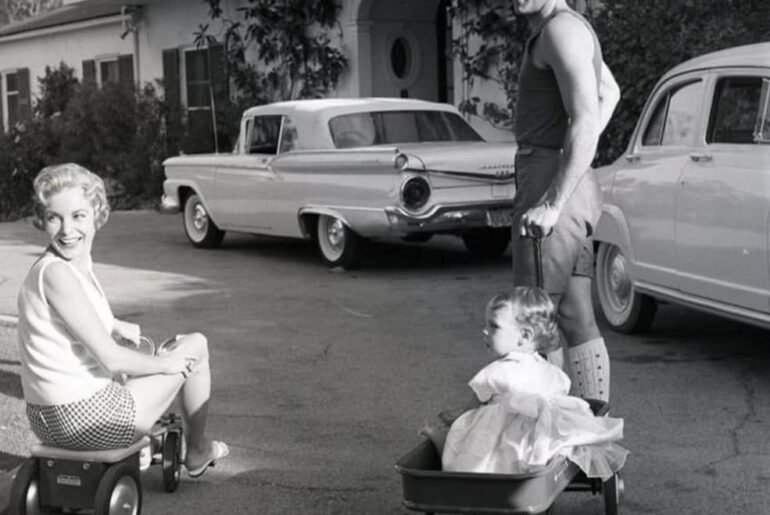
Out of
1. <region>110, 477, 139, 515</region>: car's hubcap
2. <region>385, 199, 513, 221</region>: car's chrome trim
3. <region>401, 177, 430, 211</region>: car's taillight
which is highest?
<region>401, 177, 430, 211</region>: car's taillight

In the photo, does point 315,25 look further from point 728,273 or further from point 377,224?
point 728,273

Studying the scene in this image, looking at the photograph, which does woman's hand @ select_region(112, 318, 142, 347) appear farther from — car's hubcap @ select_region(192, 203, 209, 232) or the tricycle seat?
car's hubcap @ select_region(192, 203, 209, 232)

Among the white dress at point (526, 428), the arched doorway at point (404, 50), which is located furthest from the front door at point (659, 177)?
the arched doorway at point (404, 50)

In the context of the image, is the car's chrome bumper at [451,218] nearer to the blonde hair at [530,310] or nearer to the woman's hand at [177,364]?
the woman's hand at [177,364]

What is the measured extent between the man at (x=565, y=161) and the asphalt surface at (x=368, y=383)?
2.17 feet

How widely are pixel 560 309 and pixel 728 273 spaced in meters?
2.40

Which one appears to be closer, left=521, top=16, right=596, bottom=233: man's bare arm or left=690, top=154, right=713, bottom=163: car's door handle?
left=521, top=16, right=596, bottom=233: man's bare arm

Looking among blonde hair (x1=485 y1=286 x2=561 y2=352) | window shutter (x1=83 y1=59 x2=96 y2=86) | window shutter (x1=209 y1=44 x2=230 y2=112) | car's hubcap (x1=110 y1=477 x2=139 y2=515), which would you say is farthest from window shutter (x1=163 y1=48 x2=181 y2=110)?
blonde hair (x1=485 y1=286 x2=561 y2=352)

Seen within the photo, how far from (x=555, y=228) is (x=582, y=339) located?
438mm

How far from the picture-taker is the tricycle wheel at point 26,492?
463 cm

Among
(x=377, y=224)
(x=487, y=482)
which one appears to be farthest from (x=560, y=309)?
(x=377, y=224)

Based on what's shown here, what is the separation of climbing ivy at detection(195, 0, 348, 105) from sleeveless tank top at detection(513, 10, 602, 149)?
15.1 m

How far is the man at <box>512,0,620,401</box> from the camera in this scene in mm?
Answer: 4793

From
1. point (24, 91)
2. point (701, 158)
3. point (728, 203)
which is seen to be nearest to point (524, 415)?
point (728, 203)
